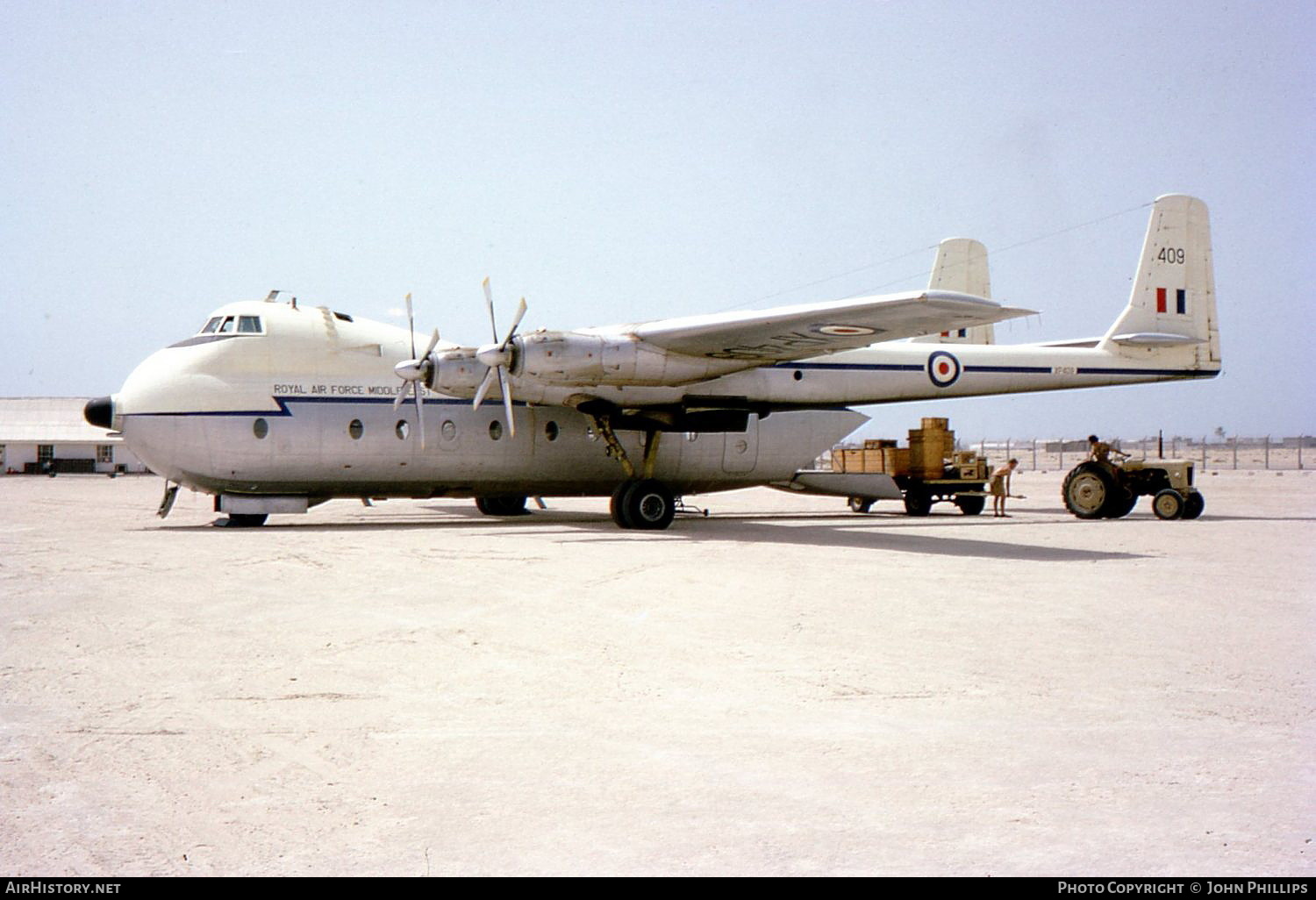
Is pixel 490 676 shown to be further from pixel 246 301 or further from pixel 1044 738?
pixel 246 301

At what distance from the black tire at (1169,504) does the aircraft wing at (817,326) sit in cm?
852

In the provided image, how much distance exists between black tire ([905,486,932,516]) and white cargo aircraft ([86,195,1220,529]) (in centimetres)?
385

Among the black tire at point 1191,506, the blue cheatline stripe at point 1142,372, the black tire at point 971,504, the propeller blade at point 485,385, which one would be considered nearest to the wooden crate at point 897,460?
the black tire at point 971,504

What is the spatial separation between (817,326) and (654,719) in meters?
11.7

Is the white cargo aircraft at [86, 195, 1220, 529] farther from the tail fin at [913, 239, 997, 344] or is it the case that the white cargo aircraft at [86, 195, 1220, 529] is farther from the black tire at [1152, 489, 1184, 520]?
the tail fin at [913, 239, 997, 344]

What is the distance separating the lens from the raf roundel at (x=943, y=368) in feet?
72.7

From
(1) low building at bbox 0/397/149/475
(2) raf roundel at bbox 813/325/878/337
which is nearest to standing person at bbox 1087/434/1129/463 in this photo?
(2) raf roundel at bbox 813/325/878/337

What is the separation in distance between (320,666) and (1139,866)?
5028mm

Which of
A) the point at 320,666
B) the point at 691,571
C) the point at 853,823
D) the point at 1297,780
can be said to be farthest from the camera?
the point at 691,571

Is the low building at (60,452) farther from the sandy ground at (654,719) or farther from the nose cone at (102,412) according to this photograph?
the sandy ground at (654,719)

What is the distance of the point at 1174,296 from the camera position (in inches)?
914

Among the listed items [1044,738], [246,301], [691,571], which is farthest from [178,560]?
[1044,738]

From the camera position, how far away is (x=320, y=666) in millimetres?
6684

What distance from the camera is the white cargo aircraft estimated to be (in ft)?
56.7
